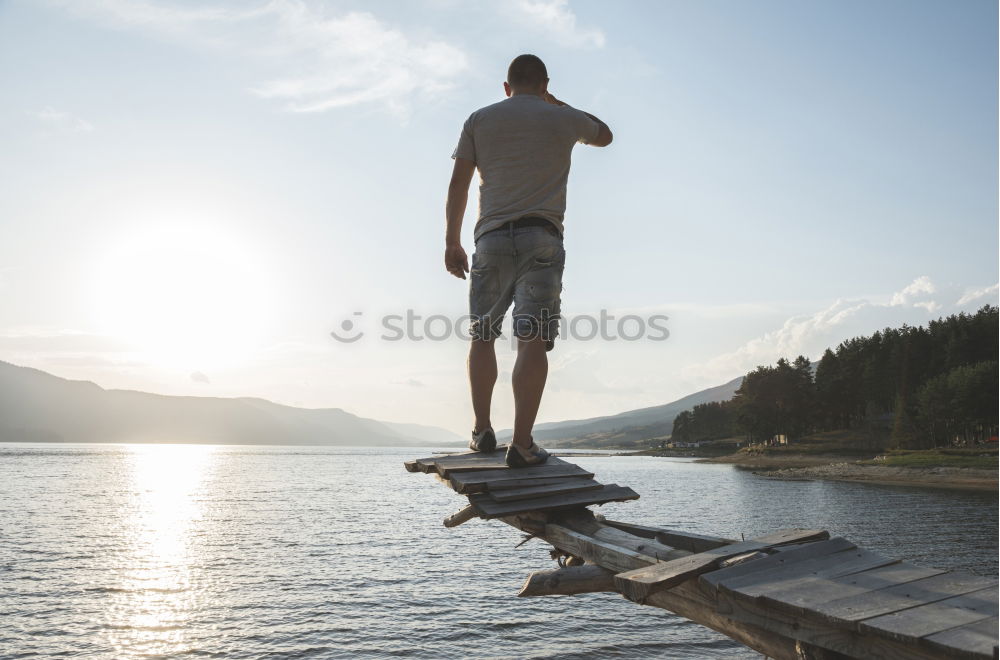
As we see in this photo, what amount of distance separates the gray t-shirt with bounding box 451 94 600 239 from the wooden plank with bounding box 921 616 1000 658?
166 inches

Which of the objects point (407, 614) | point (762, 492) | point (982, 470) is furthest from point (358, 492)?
point (982, 470)

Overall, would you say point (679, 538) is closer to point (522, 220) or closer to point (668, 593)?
point (668, 593)

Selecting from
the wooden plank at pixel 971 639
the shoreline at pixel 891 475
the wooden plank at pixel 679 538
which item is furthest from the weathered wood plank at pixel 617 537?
the shoreline at pixel 891 475

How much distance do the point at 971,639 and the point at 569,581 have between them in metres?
2.52

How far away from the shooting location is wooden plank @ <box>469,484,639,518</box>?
5359mm

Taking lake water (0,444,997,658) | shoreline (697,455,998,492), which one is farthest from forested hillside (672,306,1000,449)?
lake water (0,444,997,658)

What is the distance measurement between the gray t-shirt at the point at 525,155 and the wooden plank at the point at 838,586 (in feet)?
12.0

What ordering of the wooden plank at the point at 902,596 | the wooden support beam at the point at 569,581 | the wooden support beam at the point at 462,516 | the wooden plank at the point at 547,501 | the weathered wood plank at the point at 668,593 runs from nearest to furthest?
1. the wooden plank at the point at 902,596
2. the weathered wood plank at the point at 668,593
3. the wooden support beam at the point at 569,581
4. the wooden plank at the point at 547,501
5. the wooden support beam at the point at 462,516

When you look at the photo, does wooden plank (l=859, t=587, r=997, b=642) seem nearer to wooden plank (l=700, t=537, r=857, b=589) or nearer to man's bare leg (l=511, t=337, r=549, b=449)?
wooden plank (l=700, t=537, r=857, b=589)

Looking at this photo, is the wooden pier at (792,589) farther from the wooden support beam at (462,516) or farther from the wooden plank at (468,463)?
the wooden support beam at (462,516)

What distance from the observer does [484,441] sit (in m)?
6.62

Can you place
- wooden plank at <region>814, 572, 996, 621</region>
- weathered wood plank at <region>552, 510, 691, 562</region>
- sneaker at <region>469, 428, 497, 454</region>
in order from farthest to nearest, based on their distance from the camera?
sneaker at <region>469, 428, 497, 454</region>, weathered wood plank at <region>552, 510, 691, 562</region>, wooden plank at <region>814, 572, 996, 621</region>

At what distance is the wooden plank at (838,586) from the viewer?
9.72 ft

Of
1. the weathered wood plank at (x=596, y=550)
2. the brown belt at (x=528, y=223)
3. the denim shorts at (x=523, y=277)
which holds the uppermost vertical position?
the brown belt at (x=528, y=223)
